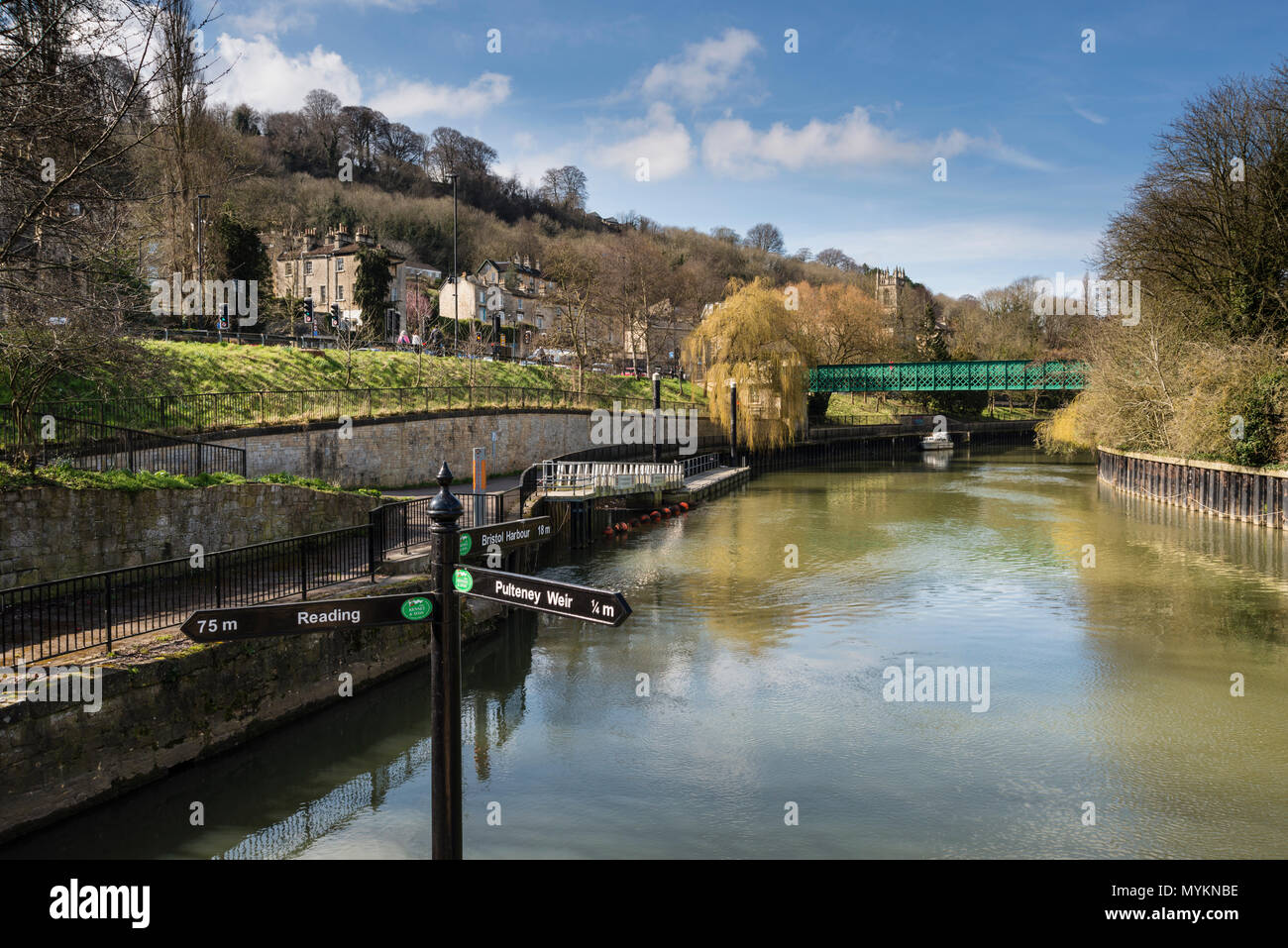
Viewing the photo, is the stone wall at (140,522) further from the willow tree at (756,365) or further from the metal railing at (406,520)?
the willow tree at (756,365)

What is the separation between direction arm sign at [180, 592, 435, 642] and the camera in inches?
231

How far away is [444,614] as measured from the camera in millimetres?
5453

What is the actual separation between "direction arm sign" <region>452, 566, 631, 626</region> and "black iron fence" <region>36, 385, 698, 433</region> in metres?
18.0

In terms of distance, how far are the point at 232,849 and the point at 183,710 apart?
77.5 inches

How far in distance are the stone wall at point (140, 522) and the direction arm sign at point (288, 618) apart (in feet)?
33.7

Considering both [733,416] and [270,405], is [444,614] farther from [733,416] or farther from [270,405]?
[733,416]

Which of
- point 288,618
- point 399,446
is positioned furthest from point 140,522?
point 399,446

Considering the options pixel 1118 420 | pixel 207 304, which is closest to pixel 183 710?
pixel 207 304

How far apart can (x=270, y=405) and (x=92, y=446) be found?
9.35 m

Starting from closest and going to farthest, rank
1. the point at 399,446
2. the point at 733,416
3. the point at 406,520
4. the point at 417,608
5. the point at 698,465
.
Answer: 1. the point at 417,608
2. the point at 406,520
3. the point at 399,446
4. the point at 698,465
5. the point at 733,416

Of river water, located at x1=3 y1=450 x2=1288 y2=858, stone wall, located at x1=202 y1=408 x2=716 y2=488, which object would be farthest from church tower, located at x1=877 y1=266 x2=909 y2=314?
river water, located at x1=3 y1=450 x2=1288 y2=858

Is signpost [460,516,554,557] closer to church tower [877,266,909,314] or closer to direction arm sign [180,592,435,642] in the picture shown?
direction arm sign [180,592,435,642]

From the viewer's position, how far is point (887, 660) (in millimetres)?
16984
